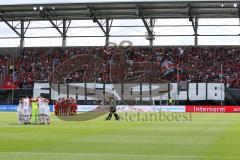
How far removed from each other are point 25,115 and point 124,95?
2907 cm

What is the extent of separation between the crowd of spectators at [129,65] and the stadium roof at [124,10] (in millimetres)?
5391

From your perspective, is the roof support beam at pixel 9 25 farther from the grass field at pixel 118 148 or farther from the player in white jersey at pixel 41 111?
the grass field at pixel 118 148

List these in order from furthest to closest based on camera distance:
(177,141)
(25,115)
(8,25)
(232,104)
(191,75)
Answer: (8,25) → (191,75) → (232,104) → (25,115) → (177,141)

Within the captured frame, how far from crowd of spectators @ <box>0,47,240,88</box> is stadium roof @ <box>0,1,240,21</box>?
5.39 meters

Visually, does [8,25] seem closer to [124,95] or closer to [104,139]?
[124,95]

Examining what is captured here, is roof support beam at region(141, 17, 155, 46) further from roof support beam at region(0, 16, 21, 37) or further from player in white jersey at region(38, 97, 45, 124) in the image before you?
player in white jersey at region(38, 97, 45, 124)

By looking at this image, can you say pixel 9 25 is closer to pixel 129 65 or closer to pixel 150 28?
pixel 129 65

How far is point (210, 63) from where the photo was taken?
228ft

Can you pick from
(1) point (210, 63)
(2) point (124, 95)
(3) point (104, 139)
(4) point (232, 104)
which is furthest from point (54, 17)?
(3) point (104, 139)

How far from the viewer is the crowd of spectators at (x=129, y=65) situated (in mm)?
66562

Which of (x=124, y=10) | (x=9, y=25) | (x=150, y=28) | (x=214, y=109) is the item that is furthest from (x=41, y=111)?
(x=9, y=25)

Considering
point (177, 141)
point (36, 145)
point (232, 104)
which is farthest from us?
point (232, 104)

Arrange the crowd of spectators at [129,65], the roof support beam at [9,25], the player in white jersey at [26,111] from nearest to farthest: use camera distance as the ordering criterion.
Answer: the player in white jersey at [26,111] → the crowd of spectators at [129,65] → the roof support beam at [9,25]

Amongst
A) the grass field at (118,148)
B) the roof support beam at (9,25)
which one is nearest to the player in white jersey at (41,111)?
the grass field at (118,148)
